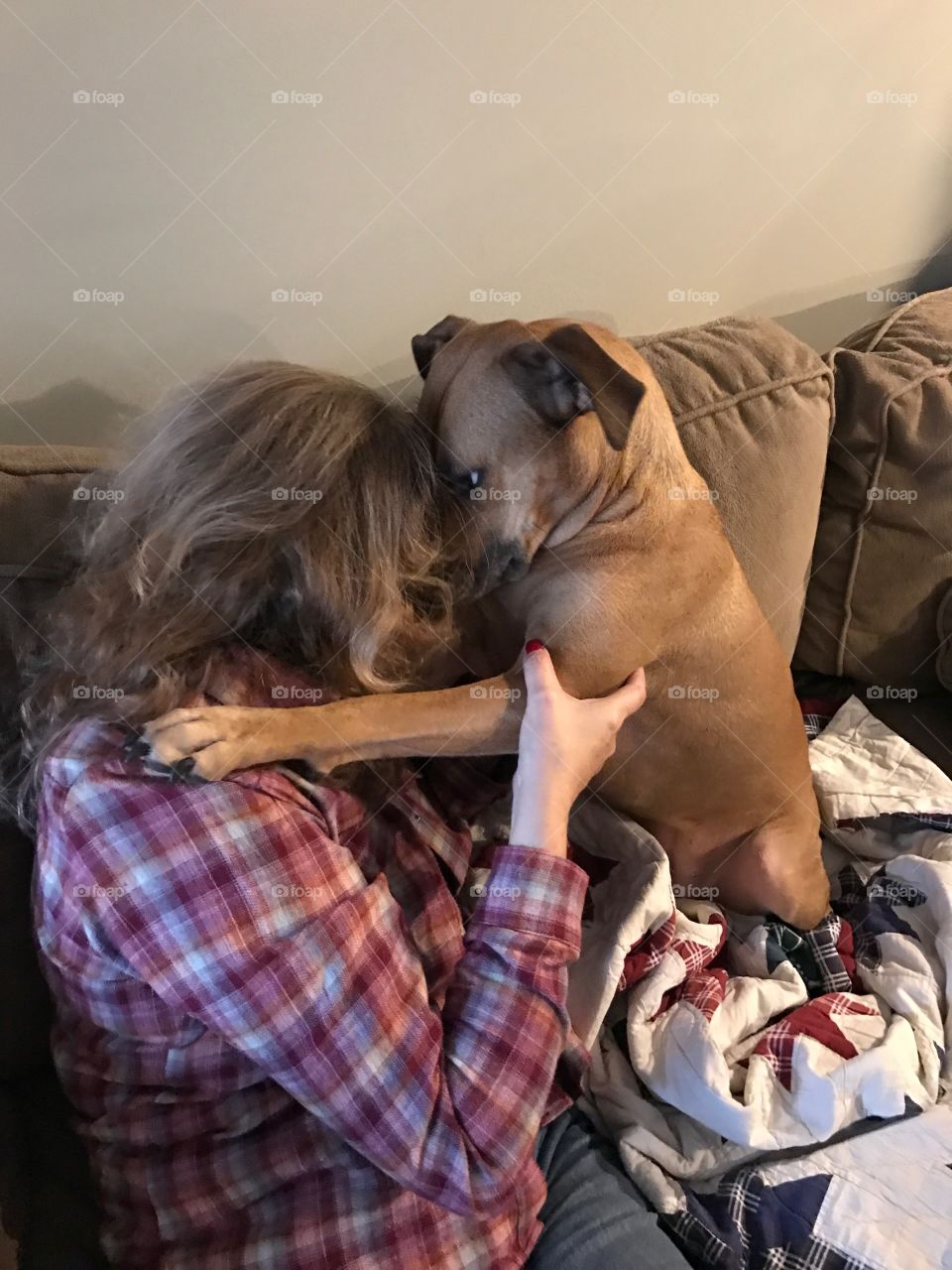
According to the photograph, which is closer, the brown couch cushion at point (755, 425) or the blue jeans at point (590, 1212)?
the blue jeans at point (590, 1212)

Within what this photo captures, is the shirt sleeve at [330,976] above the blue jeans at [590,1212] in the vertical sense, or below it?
above

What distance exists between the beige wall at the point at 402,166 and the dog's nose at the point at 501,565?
1.81 ft

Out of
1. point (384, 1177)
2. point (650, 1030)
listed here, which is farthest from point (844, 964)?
point (384, 1177)

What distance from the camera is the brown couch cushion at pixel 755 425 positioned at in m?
1.82

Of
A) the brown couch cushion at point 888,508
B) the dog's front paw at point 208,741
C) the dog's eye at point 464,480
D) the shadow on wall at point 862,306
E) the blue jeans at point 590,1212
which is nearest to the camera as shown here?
the dog's front paw at point 208,741

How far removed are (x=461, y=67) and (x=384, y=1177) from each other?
1.80m

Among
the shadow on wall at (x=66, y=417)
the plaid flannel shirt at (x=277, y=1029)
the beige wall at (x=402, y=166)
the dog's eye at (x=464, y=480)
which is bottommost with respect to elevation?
the plaid flannel shirt at (x=277, y=1029)

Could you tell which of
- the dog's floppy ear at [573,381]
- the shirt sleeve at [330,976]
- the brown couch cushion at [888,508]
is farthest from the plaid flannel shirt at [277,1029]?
the brown couch cushion at [888,508]

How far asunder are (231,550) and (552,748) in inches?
21.7

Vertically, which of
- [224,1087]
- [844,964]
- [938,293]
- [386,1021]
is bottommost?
[844,964]

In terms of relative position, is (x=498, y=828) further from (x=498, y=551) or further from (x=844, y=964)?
(x=844, y=964)

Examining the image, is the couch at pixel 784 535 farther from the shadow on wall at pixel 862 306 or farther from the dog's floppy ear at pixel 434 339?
the dog's floppy ear at pixel 434 339

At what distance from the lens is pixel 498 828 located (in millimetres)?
1767

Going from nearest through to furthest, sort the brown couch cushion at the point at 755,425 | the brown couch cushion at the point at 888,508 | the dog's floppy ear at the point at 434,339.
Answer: the dog's floppy ear at the point at 434,339 → the brown couch cushion at the point at 755,425 → the brown couch cushion at the point at 888,508
